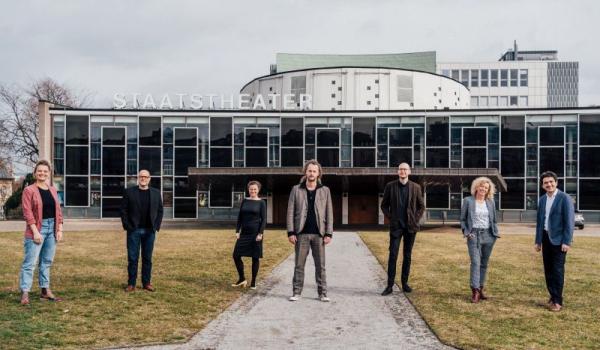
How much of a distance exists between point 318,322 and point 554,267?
3.92 meters

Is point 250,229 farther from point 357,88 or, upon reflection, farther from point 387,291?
point 357,88

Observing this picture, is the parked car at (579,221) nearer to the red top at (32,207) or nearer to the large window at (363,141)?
the large window at (363,141)

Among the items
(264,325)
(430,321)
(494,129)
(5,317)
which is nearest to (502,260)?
(430,321)

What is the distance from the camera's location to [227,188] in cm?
4219

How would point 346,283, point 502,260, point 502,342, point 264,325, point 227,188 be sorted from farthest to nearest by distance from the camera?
point 227,188, point 502,260, point 346,283, point 264,325, point 502,342

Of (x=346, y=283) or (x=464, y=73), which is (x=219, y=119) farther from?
(x=464, y=73)

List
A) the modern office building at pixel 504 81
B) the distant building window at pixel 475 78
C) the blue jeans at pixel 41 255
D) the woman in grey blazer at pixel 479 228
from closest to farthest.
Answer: the blue jeans at pixel 41 255 < the woman in grey blazer at pixel 479 228 < the modern office building at pixel 504 81 < the distant building window at pixel 475 78

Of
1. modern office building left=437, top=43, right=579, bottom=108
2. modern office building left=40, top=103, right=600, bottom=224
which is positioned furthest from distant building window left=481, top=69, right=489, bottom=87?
modern office building left=40, top=103, right=600, bottom=224

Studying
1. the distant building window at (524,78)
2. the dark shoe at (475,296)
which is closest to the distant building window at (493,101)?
the distant building window at (524,78)

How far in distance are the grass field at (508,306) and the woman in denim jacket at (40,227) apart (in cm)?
580

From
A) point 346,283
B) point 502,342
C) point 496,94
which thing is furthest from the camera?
point 496,94

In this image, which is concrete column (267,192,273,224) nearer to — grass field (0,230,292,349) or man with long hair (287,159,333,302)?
grass field (0,230,292,349)

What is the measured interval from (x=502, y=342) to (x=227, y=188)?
36.1 m

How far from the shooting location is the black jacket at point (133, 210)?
10188mm
